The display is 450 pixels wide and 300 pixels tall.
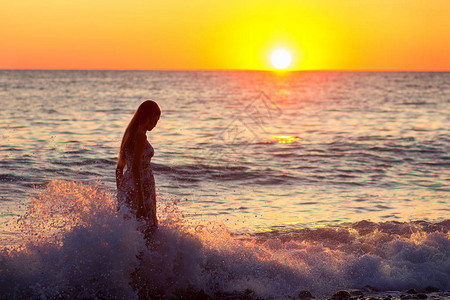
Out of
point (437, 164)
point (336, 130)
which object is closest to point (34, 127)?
point (336, 130)

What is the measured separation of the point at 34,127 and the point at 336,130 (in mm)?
14661

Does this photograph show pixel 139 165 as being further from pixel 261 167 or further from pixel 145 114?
pixel 261 167

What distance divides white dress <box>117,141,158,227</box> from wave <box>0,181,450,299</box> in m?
0.20

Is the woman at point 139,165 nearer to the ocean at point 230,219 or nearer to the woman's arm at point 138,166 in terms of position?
the woman's arm at point 138,166

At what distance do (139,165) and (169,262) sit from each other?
4.46 ft

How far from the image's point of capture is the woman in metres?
5.95

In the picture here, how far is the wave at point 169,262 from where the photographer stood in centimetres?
620

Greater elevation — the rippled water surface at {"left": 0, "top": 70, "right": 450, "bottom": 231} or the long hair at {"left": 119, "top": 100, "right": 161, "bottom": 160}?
the rippled water surface at {"left": 0, "top": 70, "right": 450, "bottom": 231}

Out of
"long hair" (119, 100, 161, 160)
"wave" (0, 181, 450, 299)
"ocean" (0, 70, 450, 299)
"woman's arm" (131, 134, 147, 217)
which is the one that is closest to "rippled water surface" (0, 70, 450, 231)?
"ocean" (0, 70, 450, 299)

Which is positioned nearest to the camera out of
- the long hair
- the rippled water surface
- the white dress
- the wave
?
the long hair

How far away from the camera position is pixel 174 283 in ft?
21.5

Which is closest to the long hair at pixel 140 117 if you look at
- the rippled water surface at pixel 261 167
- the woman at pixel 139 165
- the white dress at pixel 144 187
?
the woman at pixel 139 165

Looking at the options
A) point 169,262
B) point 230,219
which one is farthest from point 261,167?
point 169,262

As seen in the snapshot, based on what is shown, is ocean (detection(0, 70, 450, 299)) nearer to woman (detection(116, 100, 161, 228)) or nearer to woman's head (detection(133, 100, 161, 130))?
woman (detection(116, 100, 161, 228))
